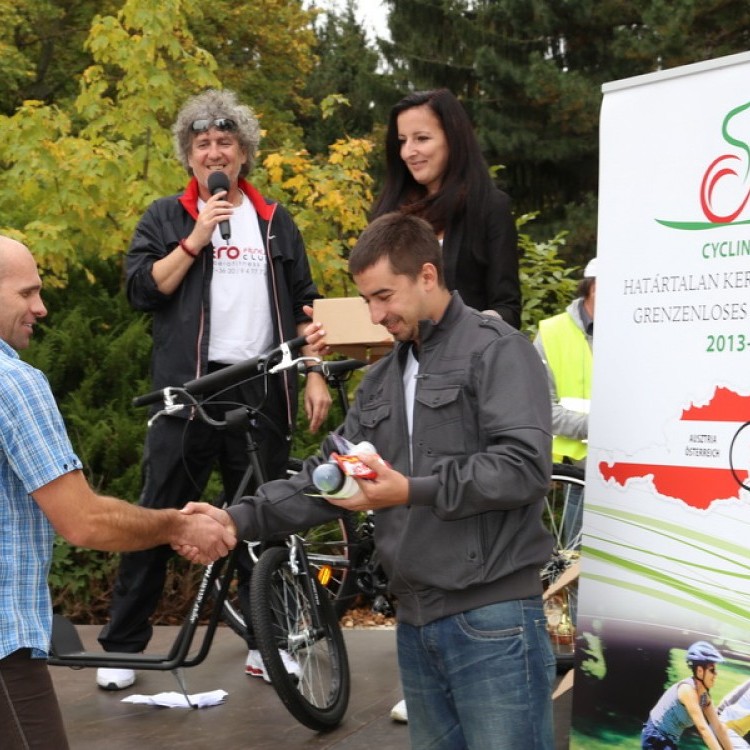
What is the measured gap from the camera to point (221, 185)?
5.27 metres

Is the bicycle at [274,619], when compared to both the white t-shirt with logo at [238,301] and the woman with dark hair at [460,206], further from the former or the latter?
the woman with dark hair at [460,206]

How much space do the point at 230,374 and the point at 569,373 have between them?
1700 mm

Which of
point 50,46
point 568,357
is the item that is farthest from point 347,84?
point 568,357

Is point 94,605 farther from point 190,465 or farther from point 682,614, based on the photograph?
point 682,614

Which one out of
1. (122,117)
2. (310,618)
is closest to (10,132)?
(122,117)

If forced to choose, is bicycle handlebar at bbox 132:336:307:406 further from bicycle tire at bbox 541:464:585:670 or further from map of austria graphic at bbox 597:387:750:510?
map of austria graphic at bbox 597:387:750:510

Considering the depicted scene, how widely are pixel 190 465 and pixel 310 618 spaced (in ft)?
2.70

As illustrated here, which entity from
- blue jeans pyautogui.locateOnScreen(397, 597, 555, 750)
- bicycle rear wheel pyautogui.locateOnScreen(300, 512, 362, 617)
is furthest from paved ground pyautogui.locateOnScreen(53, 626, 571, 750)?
blue jeans pyautogui.locateOnScreen(397, 597, 555, 750)

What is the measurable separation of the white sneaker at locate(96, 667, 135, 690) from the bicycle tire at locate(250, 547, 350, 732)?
3.04 ft

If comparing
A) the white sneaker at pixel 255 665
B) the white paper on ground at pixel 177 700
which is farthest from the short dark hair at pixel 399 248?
the white sneaker at pixel 255 665

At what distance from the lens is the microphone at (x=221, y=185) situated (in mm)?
5266

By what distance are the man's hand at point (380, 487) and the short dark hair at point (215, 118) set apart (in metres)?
2.83

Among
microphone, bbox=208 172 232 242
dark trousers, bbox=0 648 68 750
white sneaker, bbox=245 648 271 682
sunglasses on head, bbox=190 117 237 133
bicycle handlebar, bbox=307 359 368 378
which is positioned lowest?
white sneaker, bbox=245 648 271 682

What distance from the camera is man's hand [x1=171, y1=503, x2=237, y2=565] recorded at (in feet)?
11.9
